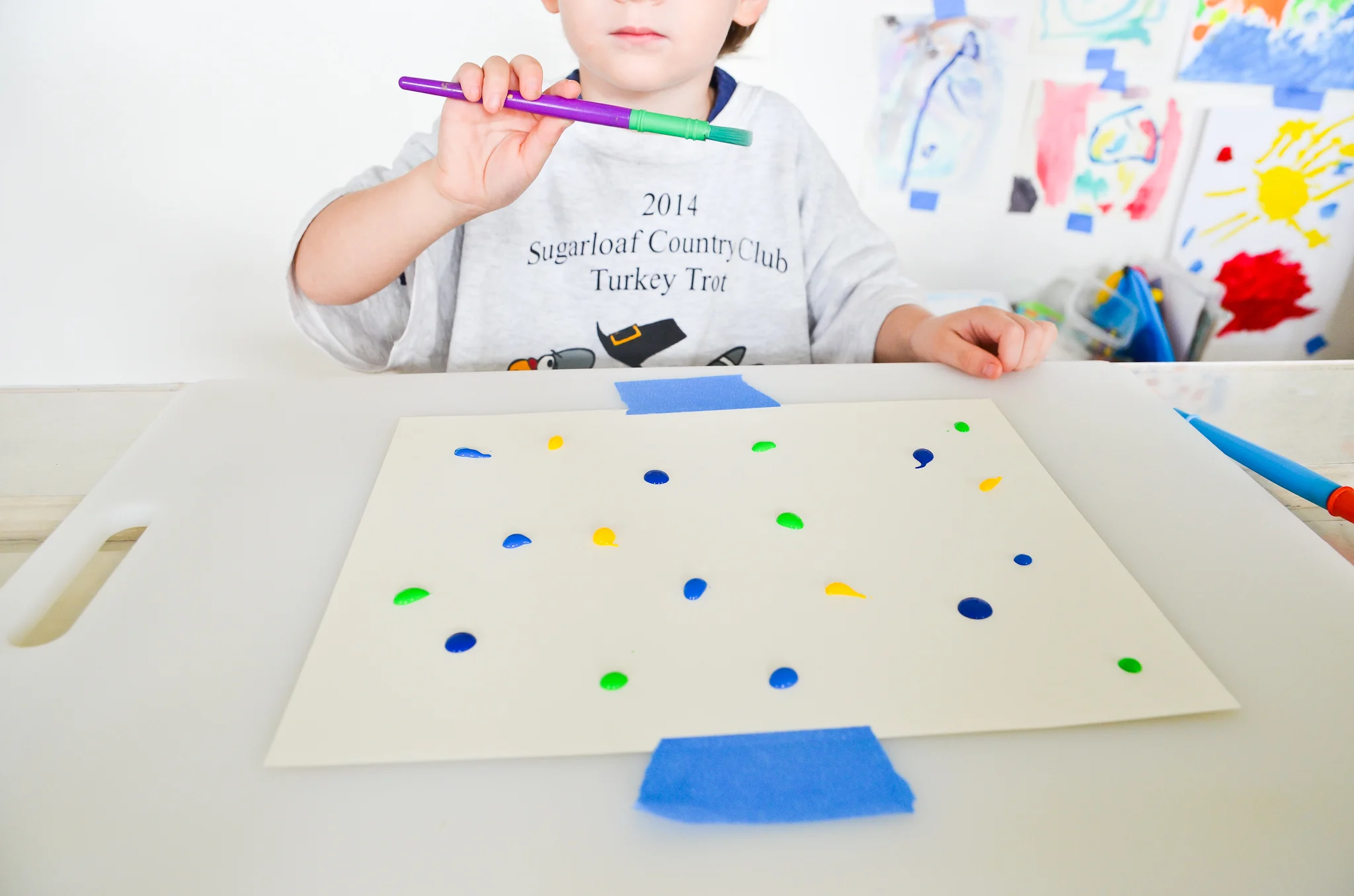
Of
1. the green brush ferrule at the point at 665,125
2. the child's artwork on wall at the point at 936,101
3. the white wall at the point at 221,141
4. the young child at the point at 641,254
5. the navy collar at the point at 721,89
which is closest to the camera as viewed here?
the green brush ferrule at the point at 665,125

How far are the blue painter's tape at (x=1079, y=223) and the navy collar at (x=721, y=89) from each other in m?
0.76

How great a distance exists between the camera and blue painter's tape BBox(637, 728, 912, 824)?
0.29 meters

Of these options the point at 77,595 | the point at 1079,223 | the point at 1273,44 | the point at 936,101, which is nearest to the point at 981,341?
the point at 77,595

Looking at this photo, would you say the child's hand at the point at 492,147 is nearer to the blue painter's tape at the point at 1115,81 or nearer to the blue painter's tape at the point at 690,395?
the blue painter's tape at the point at 690,395

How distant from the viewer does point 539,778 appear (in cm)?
30

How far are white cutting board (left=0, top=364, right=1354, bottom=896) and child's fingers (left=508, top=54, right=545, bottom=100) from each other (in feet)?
0.93

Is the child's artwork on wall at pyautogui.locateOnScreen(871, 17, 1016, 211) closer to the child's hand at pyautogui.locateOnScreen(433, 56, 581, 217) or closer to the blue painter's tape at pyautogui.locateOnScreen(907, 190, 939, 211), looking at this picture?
the blue painter's tape at pyautogui.locateOnScreen(907, 190, 939, 211)

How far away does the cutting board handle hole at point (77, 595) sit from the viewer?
15.8 inches

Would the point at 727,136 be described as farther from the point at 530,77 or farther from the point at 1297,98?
the point at 1297,98

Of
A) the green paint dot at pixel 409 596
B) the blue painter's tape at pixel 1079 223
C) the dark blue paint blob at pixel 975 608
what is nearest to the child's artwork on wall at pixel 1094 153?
the blue painter's tape at pixel 1079 223

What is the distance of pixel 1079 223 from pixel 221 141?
4.27 feet

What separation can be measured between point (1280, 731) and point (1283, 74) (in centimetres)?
134

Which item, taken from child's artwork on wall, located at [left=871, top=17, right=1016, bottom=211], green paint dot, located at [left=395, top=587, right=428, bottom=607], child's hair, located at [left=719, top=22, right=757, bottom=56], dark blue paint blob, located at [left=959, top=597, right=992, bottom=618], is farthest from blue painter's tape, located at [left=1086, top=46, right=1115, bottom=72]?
green paint dot, located at [left=395, top=587, right=428, bottom=607]

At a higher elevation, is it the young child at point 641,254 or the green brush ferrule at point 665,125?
the green brush ferrule at point 665,125
